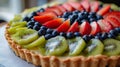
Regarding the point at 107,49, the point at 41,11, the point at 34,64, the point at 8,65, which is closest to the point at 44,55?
the point at 34,64

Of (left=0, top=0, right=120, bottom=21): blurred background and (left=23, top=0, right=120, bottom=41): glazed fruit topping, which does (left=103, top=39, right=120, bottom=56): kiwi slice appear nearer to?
(left=23, top=0, right=120, bottom=41): glazed fruit topping

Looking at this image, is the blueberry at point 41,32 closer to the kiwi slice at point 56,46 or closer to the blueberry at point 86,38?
the kiwi slice at point 56,46

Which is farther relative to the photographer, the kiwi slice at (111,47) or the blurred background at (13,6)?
the blurred background at (13,6)

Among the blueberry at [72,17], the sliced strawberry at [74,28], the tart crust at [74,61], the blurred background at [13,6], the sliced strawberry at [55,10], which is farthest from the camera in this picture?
the blurred background at [13,6]

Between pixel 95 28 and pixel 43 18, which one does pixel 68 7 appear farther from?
pixel 95 28

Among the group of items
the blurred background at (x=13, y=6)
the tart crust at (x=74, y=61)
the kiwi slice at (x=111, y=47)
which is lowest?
the blurred background at (x=13, y=6)

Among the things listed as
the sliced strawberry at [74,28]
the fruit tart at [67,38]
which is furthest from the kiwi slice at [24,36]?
the sliced strawberry at [74,28]

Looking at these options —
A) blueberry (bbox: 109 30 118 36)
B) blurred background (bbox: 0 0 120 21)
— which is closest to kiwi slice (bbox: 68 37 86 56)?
blueberry (bbox: 109 30 118 36)
